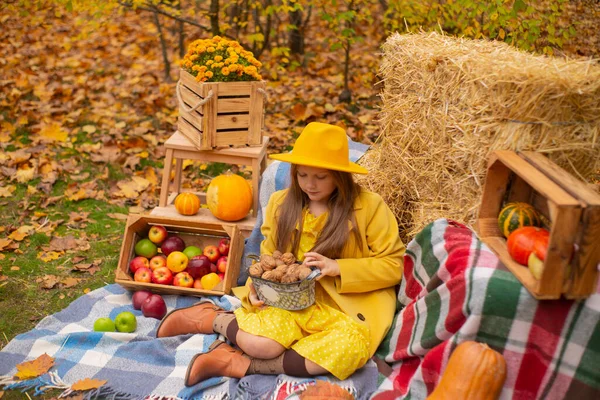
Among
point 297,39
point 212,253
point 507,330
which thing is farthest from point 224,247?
point 297,39

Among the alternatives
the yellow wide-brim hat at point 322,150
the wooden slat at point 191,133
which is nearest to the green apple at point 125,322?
the wooden slat at point 191,133

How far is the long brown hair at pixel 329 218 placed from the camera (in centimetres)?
358

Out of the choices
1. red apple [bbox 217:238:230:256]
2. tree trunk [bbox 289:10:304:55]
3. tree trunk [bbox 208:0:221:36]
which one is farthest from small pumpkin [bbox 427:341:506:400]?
tree trunk [bbox 289:10:304:55]

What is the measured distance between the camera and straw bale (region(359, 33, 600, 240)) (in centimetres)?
298

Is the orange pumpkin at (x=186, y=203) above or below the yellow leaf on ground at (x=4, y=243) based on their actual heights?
above

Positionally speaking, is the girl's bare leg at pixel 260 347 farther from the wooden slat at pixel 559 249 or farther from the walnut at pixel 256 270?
the wooden slat at pixel 559 249

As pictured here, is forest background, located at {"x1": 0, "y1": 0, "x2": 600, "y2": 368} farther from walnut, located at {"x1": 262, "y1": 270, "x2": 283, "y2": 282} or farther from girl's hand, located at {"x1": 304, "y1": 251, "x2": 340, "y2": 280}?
walnut, located at {"x1": 262, "y1": 270, "x2": 283, "y2": 282}

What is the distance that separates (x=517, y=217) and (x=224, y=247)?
2.18 m

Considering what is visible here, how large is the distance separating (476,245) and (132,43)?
315 inches

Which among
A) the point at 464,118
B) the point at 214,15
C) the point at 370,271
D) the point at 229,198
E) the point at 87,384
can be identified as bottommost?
the point at 87,384

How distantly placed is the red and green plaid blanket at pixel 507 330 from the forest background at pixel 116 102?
1.83 meters

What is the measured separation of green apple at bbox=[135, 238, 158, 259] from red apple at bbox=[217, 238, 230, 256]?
1.53ft

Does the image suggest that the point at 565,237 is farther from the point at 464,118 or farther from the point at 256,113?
the point at 256,113

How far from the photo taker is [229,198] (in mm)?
4461
